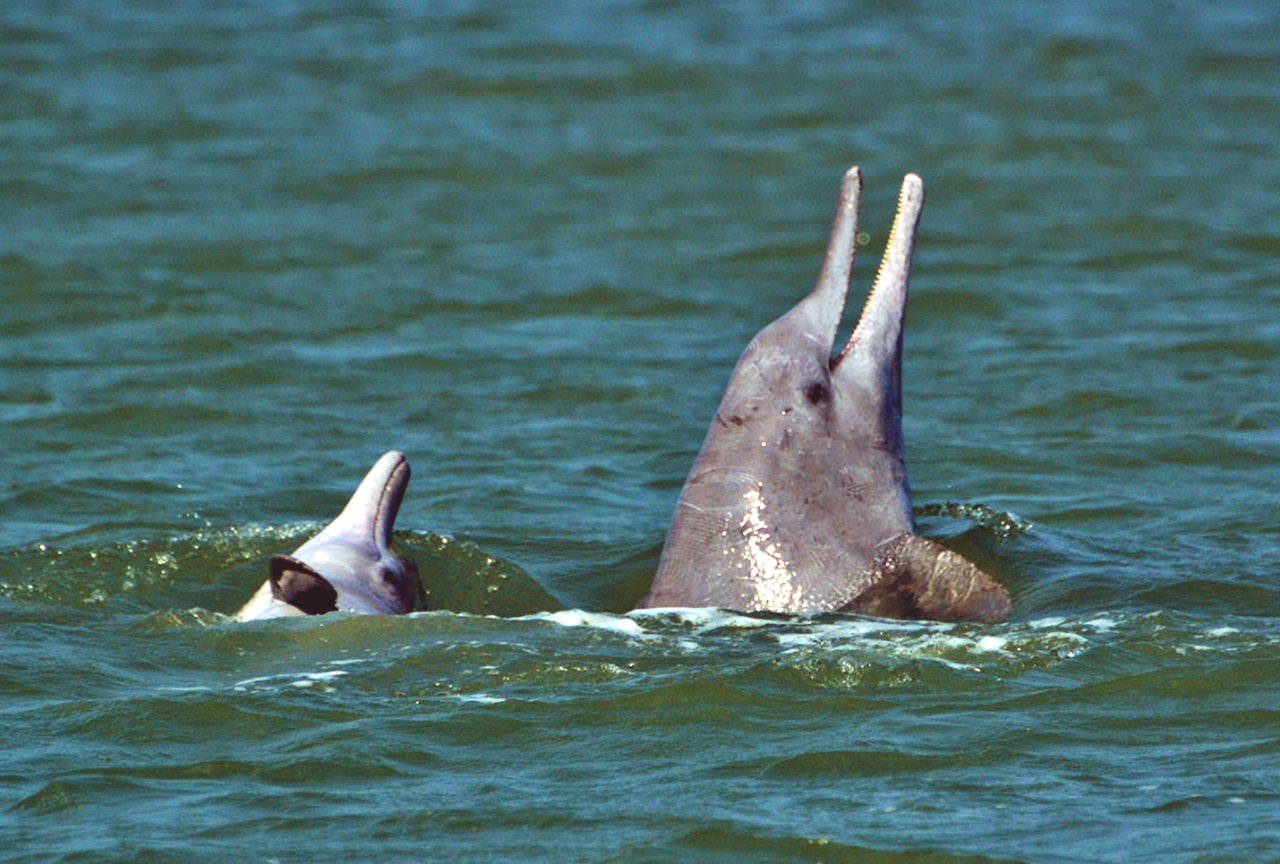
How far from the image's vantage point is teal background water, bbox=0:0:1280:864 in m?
6.86

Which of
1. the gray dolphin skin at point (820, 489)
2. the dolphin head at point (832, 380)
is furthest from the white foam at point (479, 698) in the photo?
the dolphin head at point (832, 380)

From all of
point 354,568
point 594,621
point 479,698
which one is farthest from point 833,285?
point 479,698

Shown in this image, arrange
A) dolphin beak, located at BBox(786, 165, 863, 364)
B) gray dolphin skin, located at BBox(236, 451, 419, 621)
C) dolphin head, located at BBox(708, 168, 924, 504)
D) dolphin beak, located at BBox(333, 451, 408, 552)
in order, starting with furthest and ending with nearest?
1. dolphin beak, located at BBox(333, 451, 408, 552)
2. dolphin beak, located at BBox(786, 165, 863, 364)
3. dolphin head, located at BBox(708, 168, 924, 504)
4. gray dolphin skin, located at BBox(236, 451, 419, 621)

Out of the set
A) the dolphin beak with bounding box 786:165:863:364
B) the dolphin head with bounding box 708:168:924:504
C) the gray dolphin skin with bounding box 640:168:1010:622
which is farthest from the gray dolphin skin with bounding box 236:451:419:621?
the dolphin beak with bounding box 786:165:863:364

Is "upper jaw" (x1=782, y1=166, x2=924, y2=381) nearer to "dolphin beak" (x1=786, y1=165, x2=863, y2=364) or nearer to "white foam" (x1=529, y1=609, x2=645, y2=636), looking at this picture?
"dolphin beak" (x1=786, y1=165, x2=863, y2=364)

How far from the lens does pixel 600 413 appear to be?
43.6 ft

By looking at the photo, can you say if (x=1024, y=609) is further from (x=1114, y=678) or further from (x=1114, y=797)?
(x=1114, y=797)

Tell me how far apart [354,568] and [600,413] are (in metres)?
4.37

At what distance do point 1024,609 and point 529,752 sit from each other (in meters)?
2.86

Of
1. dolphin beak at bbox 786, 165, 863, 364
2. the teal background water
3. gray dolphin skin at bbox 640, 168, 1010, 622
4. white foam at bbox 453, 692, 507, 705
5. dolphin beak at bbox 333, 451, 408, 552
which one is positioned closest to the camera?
the teal background water

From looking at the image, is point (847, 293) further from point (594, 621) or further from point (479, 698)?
point (479, 698)

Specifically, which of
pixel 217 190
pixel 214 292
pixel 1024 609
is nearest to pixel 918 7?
pixel 217 190

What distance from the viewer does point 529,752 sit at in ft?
23.5

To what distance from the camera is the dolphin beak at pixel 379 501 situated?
9.49 metres
